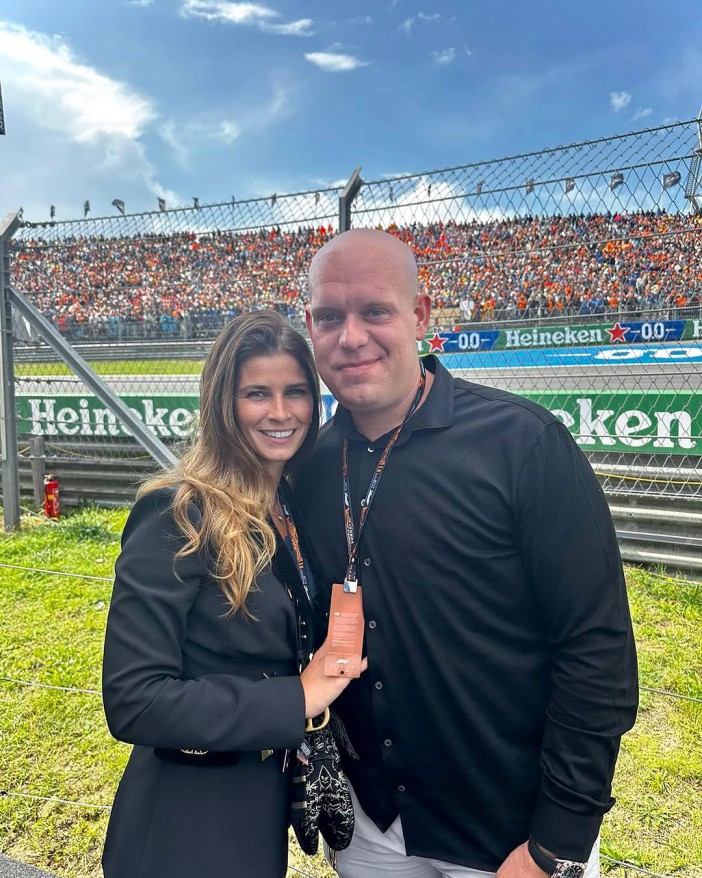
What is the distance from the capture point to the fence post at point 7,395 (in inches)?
240

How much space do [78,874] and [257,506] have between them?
1982mm

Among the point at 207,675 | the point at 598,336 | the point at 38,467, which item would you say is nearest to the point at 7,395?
the point at 38,467

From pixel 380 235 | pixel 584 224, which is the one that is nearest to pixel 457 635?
pixel 380 235

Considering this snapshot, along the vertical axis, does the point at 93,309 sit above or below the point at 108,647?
above

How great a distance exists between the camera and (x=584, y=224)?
4.25 meters

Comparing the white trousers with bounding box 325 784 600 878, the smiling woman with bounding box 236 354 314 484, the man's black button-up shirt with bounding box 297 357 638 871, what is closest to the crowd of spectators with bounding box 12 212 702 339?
the smiling woman with bounding box 236 354 314 484

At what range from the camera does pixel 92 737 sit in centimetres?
328

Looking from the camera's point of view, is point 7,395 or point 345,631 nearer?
point 345,631

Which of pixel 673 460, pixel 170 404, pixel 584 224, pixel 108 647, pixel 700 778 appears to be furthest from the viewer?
pixel 170 404

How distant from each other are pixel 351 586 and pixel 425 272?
3.53m

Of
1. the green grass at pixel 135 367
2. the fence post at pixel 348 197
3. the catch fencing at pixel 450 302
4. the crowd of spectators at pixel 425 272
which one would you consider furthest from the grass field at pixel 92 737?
the fence post at pixel 348 197

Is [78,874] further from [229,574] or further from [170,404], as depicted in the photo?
[170,404]

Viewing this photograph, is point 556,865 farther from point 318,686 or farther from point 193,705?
point 193,705

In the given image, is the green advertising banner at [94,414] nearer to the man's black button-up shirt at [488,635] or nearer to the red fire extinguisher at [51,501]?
the red fire extinguisher at [51,501]
